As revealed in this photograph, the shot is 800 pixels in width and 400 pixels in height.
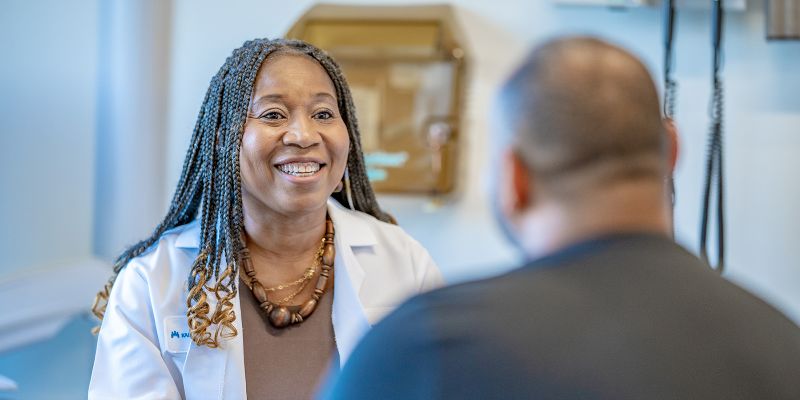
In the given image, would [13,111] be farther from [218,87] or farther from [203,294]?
[203,294]

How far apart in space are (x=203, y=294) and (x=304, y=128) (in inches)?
12.5

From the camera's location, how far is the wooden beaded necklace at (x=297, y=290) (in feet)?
5.56

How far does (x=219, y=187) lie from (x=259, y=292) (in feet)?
0.64

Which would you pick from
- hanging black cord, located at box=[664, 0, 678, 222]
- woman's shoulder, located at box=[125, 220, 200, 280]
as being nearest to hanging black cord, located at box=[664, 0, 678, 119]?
hanging black cord, located at box=[664, 0, 678, 222]

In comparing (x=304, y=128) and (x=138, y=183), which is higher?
(x=304, y=128)

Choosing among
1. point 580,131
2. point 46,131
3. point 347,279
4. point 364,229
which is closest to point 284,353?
point 347,279

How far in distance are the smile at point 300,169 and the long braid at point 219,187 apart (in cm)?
9

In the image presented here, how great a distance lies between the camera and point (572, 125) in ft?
2.97

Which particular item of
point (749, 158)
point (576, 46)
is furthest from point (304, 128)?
point (749, 158)

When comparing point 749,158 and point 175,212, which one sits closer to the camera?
point 175,212

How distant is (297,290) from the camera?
5.79 feet

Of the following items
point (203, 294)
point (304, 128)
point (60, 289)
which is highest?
point (304, 128)

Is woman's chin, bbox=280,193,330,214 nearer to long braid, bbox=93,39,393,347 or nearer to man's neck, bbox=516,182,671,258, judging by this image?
long braid, bbox=93,39,393,347

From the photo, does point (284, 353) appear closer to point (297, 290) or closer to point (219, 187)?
point (297, 290)
